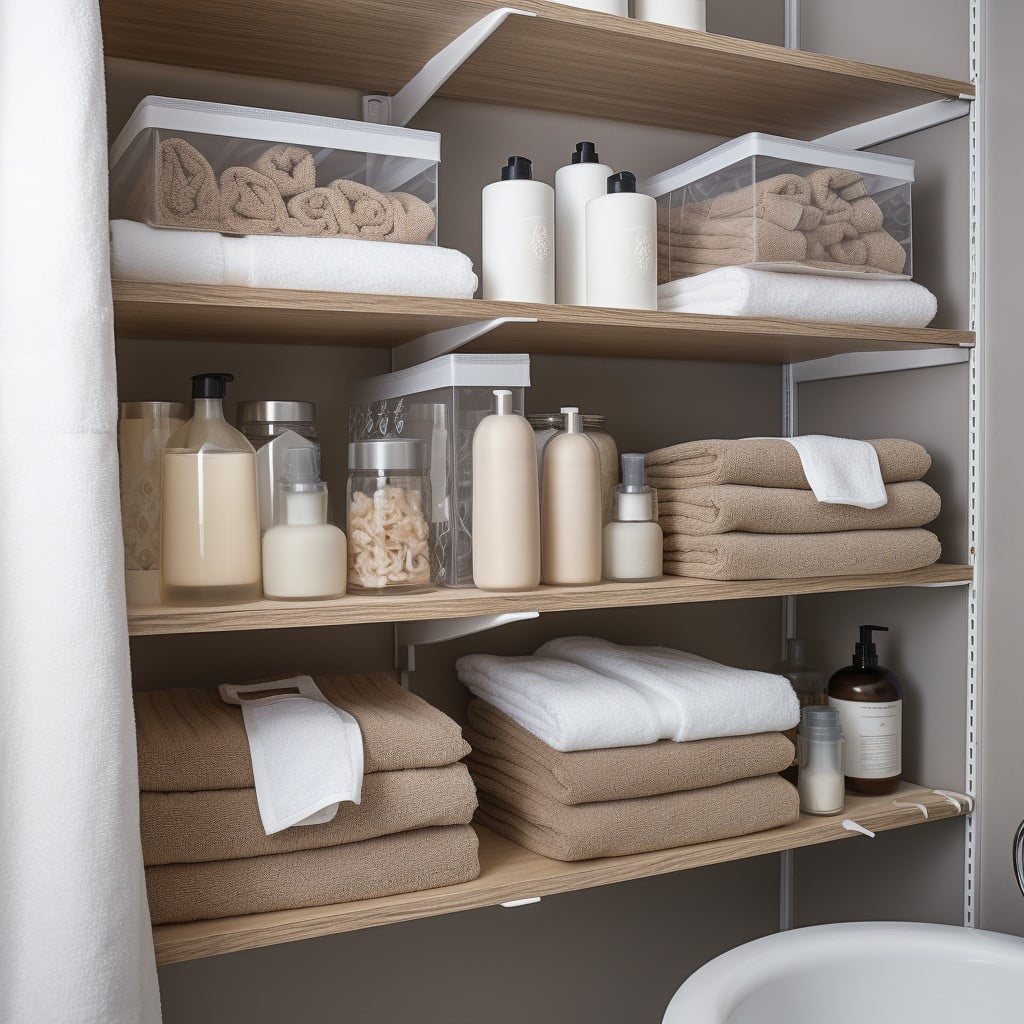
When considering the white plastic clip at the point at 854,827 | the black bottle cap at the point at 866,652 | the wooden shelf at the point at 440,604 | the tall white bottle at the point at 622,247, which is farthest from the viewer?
the black bottle cap at the point at 866,652

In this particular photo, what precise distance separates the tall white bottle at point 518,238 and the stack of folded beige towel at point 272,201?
0.10 metres

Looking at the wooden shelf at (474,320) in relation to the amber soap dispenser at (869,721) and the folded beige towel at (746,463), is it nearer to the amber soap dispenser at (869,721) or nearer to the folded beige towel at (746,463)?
the folded beige towel at (746,463)

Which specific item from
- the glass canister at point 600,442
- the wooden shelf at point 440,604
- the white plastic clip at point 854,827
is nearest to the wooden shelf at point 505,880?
the white plastic clip at point 854,827

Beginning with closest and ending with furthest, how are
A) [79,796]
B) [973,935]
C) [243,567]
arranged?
[79,796] → [243,567] → [973,935]

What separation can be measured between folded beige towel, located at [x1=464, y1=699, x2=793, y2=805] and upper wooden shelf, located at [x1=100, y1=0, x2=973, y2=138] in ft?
2.51

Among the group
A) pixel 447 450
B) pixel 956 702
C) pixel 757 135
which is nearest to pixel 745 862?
pixel 956 702

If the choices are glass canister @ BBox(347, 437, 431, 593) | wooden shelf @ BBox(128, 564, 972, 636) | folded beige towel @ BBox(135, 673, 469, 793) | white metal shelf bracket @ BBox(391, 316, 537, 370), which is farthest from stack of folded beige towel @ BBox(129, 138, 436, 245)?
folded beige towel @ BBox(135, 673, 469, 793)

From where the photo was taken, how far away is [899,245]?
4.39ft

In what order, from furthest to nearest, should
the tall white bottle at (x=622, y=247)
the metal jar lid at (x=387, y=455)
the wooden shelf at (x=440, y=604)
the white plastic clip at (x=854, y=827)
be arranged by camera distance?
the white plastic clip at (x=854, y=827)
the tall white bottle at (x=622, y=247)
the metal jar lid at (x=387, y=455)
the wooden shelf at (x=440, y=604)

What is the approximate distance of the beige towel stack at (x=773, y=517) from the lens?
1.24 m

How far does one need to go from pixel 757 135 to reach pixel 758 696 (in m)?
0.64

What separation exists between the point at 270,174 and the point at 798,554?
718 millimetres

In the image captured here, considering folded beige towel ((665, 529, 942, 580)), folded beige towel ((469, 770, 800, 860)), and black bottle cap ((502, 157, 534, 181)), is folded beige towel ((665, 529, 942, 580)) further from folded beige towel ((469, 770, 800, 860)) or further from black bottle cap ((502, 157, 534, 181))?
black bottle cap ((502, 157, 534, 181))

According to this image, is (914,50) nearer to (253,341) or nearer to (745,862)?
(253,341)
